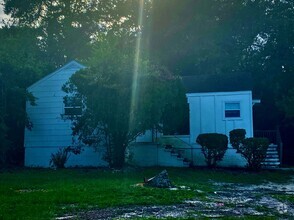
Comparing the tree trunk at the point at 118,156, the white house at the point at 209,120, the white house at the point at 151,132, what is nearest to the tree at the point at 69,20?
the white house at the point at 151,132

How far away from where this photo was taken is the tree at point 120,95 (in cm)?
1753

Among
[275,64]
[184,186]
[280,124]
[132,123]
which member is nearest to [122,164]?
[132,123]

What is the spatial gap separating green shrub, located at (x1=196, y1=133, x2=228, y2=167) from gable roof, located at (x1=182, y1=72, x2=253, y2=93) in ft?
11.8

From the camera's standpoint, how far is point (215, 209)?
8.77 meters

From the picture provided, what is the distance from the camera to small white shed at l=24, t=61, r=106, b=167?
71.5 feet

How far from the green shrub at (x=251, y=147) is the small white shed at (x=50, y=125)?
6.97 meters

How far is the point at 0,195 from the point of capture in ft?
33.8

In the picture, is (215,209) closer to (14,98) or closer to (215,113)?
(215,113)

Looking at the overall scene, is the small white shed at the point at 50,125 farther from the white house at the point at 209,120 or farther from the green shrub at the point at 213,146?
the green shrub at the point at 213,146

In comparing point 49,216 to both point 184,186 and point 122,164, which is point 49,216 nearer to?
point 184,186

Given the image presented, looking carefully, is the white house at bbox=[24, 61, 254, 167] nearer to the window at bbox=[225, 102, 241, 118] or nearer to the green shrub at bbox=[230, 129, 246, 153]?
the window at bbox=[225, 102, 241, 118]

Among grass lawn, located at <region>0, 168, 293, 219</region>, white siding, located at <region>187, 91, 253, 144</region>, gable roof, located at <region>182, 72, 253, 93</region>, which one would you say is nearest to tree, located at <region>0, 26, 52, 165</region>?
grass lawn, located at <region>0, 168, 293, 219</region>

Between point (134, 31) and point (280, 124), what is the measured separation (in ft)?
52.5

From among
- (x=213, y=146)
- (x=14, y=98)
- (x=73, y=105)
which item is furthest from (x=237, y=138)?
(x=14, y=98)
